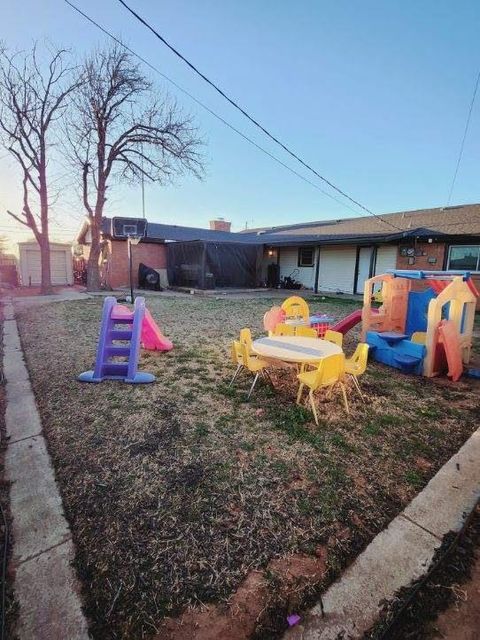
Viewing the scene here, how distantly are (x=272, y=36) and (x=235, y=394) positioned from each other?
702 centimetres

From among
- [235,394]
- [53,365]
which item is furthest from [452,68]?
[53,365]

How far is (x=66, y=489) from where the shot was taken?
2.19m

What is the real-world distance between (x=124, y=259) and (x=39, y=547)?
59.5ft

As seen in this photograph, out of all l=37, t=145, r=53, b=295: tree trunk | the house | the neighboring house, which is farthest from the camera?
the neighboring house

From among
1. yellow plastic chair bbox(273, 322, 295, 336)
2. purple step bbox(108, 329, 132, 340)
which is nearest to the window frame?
yellow plastic chair bbox(273, 322, 295, 336)

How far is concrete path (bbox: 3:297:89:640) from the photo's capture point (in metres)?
1.39

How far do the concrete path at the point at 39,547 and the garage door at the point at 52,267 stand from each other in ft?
67.2

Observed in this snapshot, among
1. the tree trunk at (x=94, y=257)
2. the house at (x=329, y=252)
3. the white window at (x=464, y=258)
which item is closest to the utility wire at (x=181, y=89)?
the house at (x=329, y=252)

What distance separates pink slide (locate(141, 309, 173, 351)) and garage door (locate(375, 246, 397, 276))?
41.6 ft

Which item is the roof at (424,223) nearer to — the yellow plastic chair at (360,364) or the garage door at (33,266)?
the yellow plastic chair at (360,364)

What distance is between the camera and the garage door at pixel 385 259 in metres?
14.6

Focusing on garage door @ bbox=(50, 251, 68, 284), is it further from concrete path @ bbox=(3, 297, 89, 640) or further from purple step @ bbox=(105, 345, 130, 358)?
concrete path @ bbox=(3, 297, 89, 640)

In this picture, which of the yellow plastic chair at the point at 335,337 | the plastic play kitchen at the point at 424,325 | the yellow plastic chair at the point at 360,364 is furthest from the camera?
the plastic play kitchen at the point at 424,325

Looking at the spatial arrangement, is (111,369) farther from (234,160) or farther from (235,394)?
(234,160)
